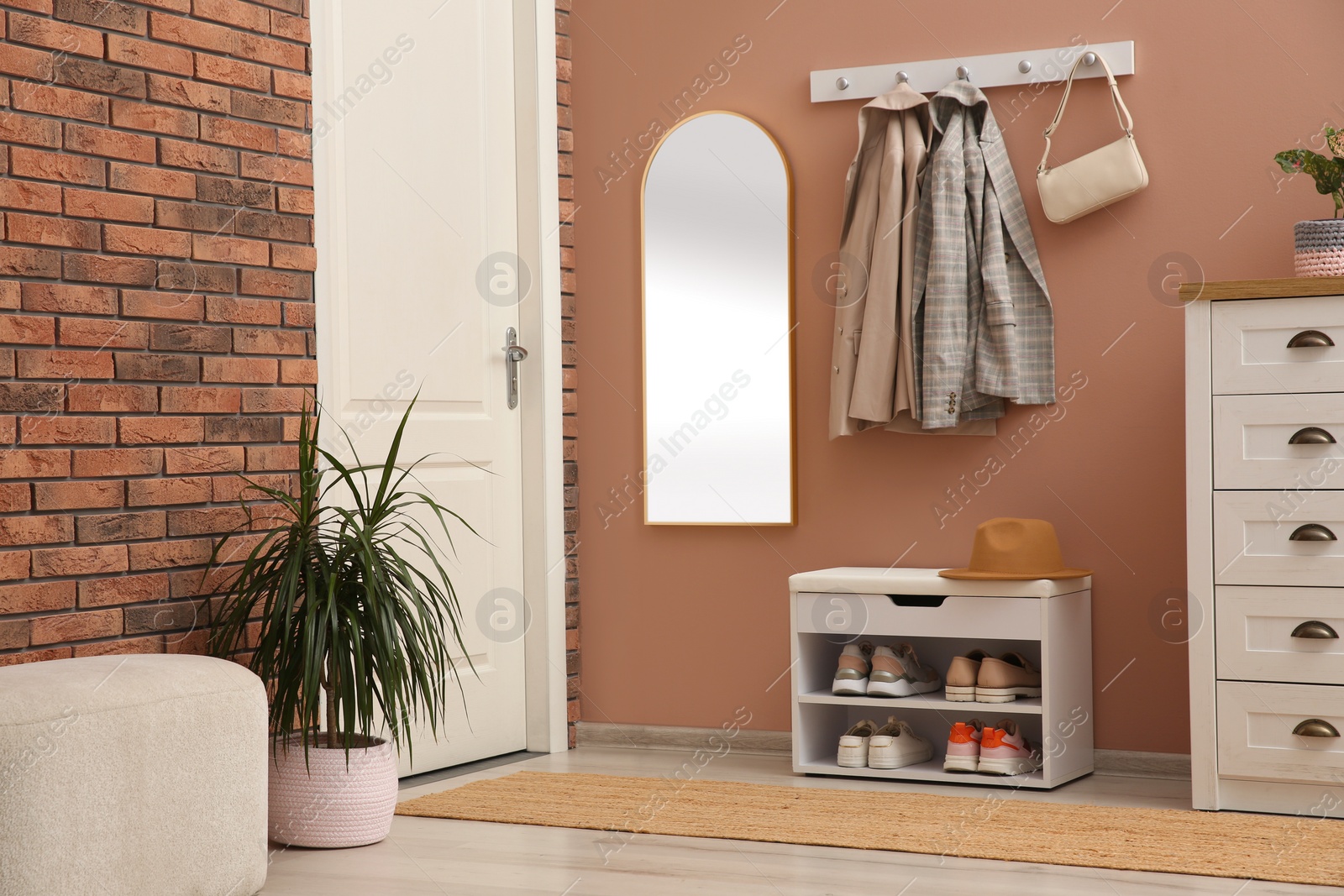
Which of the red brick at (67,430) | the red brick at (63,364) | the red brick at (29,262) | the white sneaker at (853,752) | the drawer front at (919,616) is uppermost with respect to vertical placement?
the red brick at (29,262)

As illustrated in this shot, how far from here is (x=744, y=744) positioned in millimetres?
3457

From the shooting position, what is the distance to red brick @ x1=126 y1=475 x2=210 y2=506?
243 cm

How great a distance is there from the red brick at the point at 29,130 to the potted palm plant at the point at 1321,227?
234 cm

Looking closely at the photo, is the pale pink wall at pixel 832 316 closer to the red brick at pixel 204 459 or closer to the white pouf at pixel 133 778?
the red brick at pixel 204 459

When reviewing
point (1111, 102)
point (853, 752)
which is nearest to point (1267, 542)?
point (853, 752)

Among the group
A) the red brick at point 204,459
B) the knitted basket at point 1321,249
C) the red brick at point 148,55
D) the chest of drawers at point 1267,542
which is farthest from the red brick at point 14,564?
the knitted basket at point 1321,249

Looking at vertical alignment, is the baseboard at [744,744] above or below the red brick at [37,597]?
below

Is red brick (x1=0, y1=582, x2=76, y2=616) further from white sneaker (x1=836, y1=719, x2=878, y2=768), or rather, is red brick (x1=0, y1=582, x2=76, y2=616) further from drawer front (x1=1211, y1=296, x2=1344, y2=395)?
drawer front (x1=1211, y1=296, x2=1344, y2=395)

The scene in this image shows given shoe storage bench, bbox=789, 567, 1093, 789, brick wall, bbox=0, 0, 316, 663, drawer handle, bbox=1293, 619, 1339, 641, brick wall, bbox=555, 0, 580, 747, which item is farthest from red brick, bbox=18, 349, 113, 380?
drawer handle, bbox=1293, 619, 1339, 641

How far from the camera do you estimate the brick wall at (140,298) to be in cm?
226

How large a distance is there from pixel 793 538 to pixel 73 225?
6.11 feet

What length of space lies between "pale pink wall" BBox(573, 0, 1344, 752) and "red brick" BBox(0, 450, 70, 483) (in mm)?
1570

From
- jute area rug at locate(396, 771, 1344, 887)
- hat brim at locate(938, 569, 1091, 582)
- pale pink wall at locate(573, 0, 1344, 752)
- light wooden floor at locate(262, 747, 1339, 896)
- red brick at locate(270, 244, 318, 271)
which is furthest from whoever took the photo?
pale pink wall at locate(573, 0, 1344, 752)

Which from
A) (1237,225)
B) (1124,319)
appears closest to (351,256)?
(1124,319)
